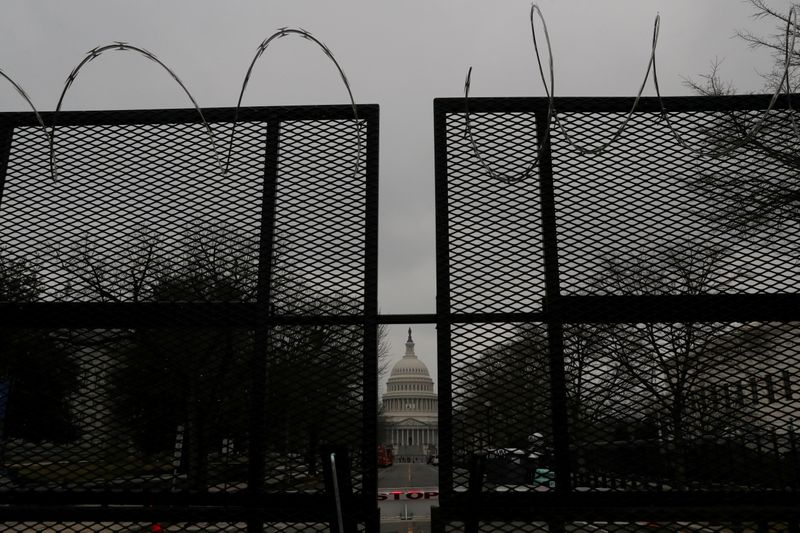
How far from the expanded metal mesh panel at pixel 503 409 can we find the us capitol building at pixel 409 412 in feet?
376

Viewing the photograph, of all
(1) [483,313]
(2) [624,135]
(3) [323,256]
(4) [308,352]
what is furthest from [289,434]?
(2) [624,135]

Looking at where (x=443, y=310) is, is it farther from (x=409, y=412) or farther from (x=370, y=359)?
(x=409, y=412)

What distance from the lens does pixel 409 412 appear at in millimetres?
117812

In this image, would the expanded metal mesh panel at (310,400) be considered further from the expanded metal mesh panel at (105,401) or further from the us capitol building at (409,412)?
the us capitol building at (409,412)

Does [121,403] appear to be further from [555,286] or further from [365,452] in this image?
[555,286]

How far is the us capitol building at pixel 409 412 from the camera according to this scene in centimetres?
11600

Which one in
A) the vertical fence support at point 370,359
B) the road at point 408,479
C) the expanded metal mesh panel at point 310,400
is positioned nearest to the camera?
the vertical fence support at point 370,359

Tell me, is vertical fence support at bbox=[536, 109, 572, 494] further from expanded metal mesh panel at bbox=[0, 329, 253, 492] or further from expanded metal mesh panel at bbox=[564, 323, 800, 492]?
expanded metal mesh panel at bbox=[0, 329, 253, 492]

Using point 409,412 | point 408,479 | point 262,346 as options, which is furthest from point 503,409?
point 409,412

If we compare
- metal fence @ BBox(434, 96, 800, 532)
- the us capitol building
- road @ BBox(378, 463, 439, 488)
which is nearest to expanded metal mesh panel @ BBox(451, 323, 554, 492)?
metal fence @ BBox(434, 96, 800, 532)

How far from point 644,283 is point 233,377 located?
1.88 meters

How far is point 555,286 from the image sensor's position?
95.0 inches

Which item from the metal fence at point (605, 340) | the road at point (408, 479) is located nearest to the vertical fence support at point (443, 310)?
the metal fence at point (605, 340)

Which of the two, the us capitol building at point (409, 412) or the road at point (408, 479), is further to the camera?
the us capitol building at point (409, 412)
